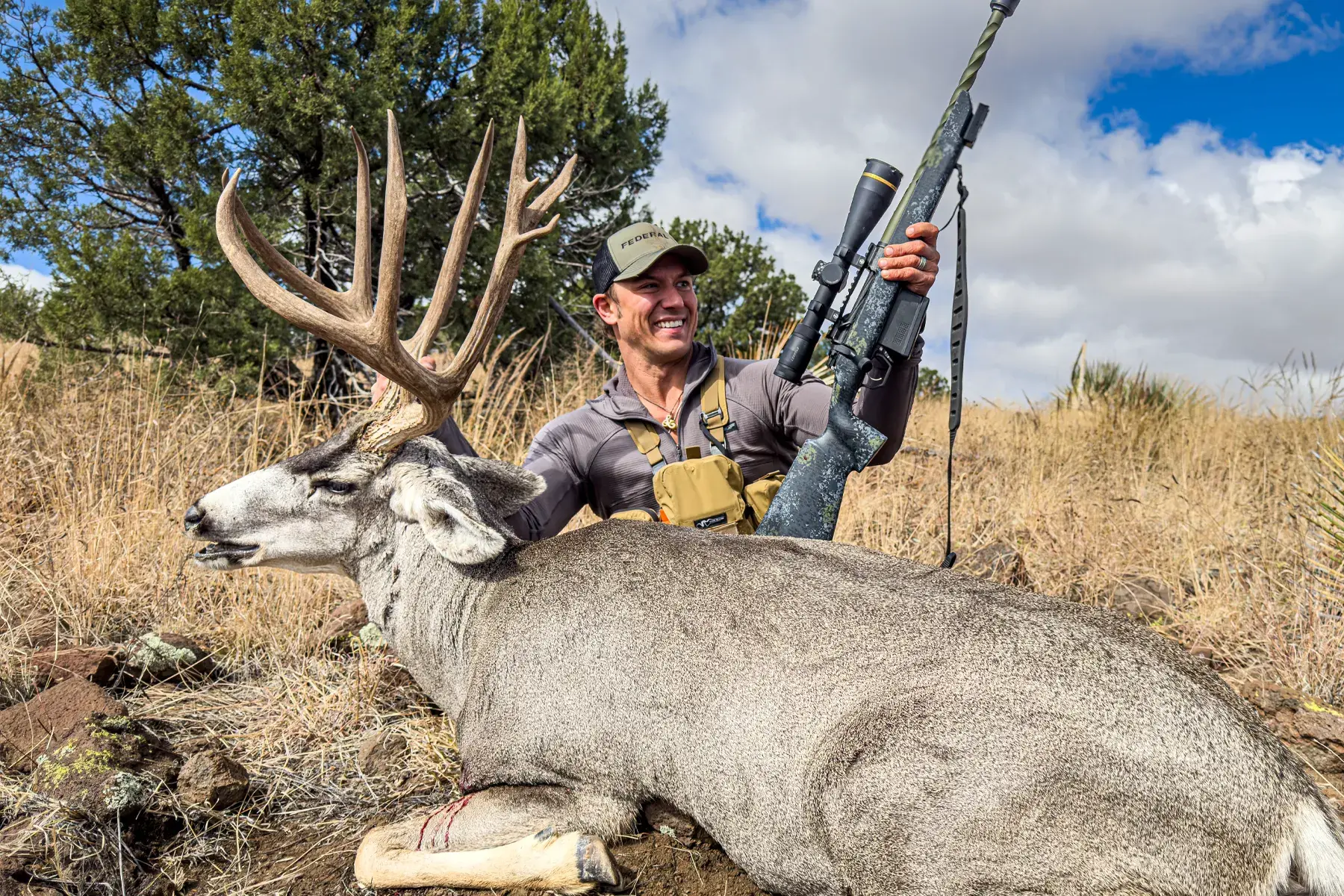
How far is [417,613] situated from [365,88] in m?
8.96

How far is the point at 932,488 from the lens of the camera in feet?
25.8

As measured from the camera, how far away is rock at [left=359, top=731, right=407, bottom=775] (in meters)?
3.82

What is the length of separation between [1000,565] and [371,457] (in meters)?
4.37

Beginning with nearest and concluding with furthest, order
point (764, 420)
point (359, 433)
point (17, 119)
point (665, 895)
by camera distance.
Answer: point (665, 895)
point (359, 433)
point (764, 420)
point (17, 119)

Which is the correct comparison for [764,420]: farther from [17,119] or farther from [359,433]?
[17,119]

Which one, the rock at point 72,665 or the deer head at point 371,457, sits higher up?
the deer head at point 371,457

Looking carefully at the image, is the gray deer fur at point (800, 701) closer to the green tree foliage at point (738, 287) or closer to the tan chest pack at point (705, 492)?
the tan chest pack at point (705, 492)

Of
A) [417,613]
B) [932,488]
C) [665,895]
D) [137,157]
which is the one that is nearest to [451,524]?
[417,613]

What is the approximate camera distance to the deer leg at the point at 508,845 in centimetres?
285

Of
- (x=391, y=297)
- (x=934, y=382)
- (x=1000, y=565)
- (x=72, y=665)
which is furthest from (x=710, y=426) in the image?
(x=934, y=382)

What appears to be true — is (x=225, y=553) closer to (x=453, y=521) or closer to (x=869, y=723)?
(x=453, y=521)

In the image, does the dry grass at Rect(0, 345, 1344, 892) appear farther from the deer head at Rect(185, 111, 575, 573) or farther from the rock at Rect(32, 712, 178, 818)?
the deer head at Rect(185, 111, 575, 573)

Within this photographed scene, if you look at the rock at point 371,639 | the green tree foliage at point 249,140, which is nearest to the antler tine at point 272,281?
the rock at point 371,639

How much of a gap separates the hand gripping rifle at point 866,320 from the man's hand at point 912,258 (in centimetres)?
5
